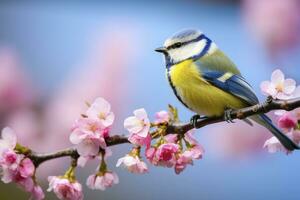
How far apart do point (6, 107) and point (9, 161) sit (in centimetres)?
26

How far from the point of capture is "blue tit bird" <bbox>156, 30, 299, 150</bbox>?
1295mm

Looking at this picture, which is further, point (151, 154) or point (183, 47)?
point (183, 47)

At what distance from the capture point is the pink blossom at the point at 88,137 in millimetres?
1141

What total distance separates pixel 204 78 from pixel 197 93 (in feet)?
0.11

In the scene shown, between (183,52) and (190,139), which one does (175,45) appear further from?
(190,139)

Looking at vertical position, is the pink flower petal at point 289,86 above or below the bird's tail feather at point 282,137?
above

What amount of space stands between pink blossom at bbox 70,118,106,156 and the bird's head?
Result: 0.30m

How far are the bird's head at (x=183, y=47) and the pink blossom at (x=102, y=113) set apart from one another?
0.28 m

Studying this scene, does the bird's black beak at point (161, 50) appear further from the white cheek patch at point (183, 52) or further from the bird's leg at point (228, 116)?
the bird's leg at point (228, 116)

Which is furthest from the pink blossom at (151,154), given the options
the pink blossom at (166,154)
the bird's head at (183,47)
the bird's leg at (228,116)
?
the bird's head at (183,47)

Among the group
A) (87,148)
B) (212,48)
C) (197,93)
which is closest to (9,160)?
(87,148)

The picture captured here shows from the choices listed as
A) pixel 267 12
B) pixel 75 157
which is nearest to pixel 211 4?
pixel 267 12

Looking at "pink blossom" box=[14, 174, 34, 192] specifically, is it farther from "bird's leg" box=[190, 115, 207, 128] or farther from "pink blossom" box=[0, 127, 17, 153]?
"bird's leg" box=[190, 115, 207, 128]

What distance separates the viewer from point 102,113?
116 centimetres
